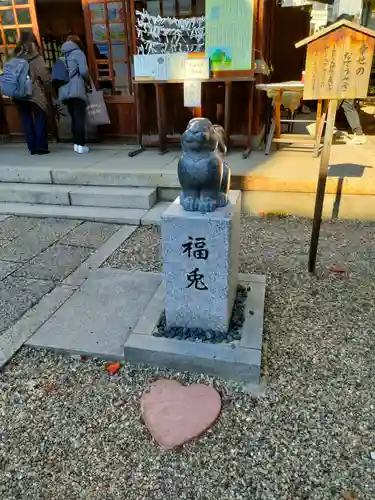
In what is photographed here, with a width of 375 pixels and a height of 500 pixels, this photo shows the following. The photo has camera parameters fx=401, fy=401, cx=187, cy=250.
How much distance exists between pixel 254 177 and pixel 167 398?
9.44ft

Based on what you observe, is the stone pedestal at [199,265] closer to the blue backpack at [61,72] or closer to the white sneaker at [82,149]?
the blue backpack at [61,72]

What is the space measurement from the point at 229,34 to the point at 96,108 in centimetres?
216

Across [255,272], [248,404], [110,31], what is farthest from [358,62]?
[110,31]

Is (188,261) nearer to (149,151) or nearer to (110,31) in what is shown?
(149,151)

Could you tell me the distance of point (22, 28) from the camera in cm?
604

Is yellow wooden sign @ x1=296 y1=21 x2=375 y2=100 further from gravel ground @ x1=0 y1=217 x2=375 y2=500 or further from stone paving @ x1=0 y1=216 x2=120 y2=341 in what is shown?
stone paving @ x1=0 y1=216 x2=120 y2=341

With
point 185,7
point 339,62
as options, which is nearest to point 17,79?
point 185,7

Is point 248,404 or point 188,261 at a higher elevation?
point 188,261

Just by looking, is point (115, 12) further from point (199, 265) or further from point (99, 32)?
point (199, 265)

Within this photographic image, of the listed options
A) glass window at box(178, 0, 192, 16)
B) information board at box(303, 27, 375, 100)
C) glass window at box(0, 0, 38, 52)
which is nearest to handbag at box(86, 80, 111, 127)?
glass window at box(0, 0, 38, 52)

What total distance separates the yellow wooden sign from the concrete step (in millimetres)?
2261

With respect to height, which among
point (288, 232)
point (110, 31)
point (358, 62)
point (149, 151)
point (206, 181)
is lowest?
point (288, 232)

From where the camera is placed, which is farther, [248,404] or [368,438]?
[248,404]

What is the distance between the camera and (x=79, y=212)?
447 cm
